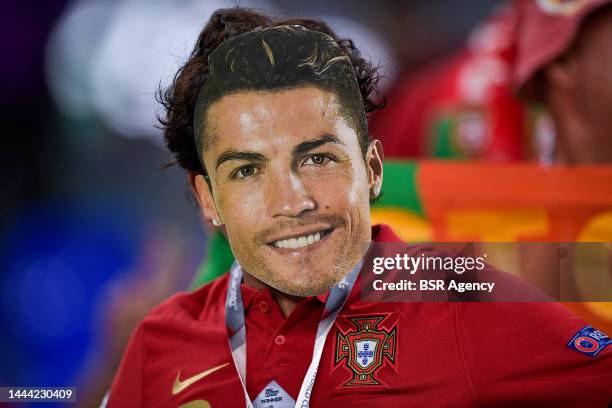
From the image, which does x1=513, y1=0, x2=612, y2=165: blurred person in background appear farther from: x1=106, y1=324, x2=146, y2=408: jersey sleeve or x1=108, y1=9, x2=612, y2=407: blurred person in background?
x1=106, y1=324, x2=146, y2=408: jersey sleeve

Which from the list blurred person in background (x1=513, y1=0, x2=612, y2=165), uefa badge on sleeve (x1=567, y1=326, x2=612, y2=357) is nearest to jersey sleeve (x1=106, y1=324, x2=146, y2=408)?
uefa badge on sleeve (x1=567, y1=326, x2=612, y2=357)

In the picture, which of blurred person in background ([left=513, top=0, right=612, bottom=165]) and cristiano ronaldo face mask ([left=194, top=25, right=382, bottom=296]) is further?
blurred person in background ([left=513, top=0, right=612, bottom=165])

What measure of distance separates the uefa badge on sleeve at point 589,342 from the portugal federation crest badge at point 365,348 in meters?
0.23

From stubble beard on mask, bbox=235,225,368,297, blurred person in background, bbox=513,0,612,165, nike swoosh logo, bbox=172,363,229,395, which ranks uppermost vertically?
blurred person in background, bbox=513,0,612,165

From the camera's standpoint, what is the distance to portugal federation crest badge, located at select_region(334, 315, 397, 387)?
1.13 meters

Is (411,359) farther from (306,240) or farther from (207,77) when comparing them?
(207,77)

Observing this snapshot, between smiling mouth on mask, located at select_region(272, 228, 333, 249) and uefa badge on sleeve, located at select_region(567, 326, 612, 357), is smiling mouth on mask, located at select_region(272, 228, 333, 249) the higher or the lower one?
the higher one

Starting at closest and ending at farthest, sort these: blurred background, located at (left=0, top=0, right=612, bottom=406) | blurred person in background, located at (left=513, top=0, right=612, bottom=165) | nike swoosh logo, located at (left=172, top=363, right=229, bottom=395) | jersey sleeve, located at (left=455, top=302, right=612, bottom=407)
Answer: jersey sleeve, located at (left=455, top=302, right=612, bottom=407)
nike swoosh logo, located at (left=172, top=363, right=229, bottom=395)
blurred person in background, located at (left=513, top=0, right=612, bottom=165)
blurred background, located at (left=0, top=0, right=612, bottom=406)

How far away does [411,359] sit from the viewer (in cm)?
113

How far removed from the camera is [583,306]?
48.1 inches


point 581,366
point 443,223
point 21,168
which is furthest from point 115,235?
point 581,366

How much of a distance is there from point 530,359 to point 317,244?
31cm

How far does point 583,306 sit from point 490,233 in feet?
1.33

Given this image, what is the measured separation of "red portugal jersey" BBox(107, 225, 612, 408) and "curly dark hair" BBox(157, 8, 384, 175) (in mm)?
211
